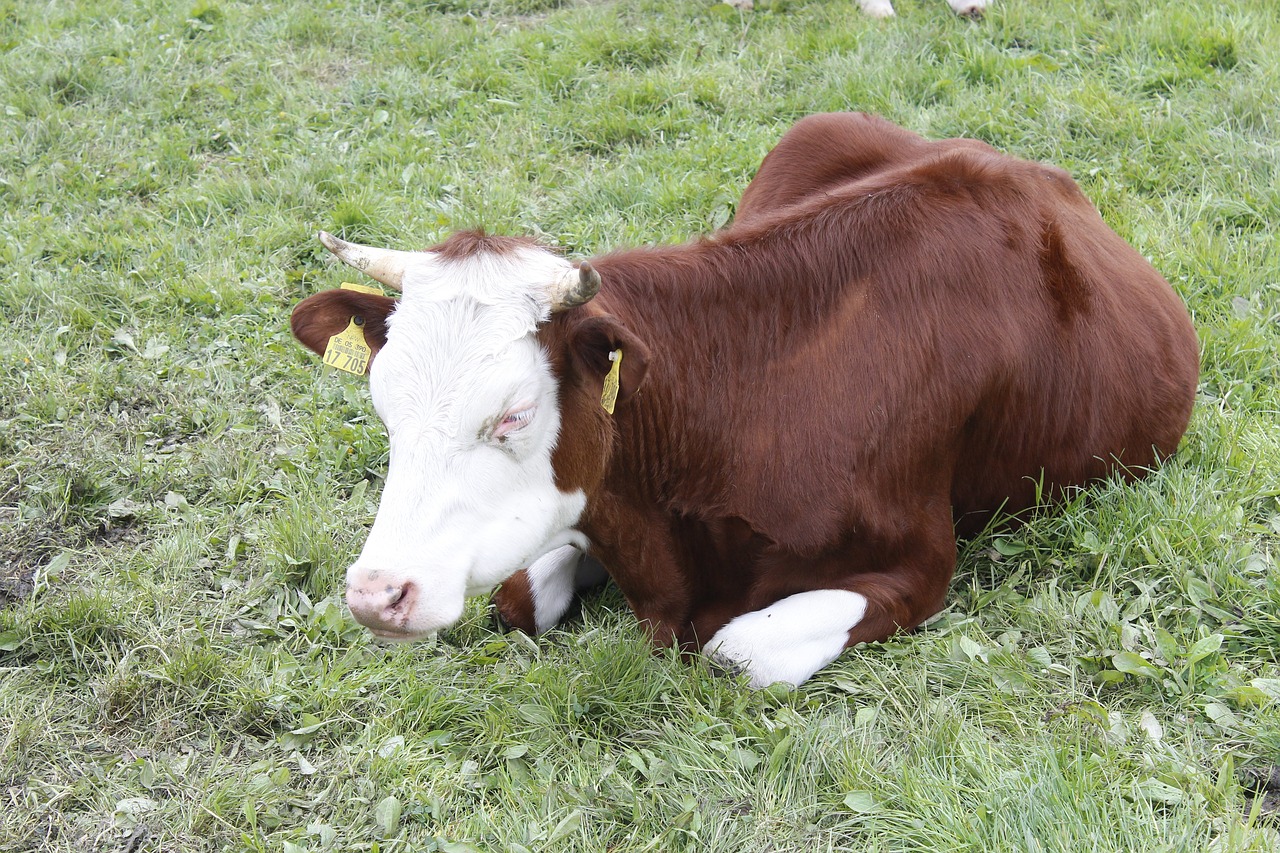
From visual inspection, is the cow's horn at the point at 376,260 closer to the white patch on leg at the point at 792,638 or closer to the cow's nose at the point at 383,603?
the cow's nose at the point at 383,603

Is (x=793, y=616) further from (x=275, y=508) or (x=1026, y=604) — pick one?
(x=275, y=508)

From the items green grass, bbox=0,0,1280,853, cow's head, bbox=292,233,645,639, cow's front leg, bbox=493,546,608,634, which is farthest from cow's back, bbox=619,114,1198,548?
cow's front leg, bbox=493,546,608,634

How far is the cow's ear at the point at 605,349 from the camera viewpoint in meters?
3.24

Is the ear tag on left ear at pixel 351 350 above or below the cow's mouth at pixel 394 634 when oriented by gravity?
above

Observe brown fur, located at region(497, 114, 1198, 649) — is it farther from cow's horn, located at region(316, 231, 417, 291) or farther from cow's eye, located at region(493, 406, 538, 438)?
cow's horn, located at region(316, 231, 417, 291)

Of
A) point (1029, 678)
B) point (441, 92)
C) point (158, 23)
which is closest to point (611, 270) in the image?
point (1029, 678)

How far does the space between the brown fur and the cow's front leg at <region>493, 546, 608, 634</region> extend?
3 cm

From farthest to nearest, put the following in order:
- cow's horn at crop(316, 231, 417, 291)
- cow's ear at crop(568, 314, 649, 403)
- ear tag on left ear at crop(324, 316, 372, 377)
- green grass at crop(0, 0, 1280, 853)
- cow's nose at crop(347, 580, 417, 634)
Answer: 1. ear tag on left ear at crop(324, 316, 372, 377)
2. cow's horn at crop(316, 231, 417, 291)
3. green grass at crop(0, 0, 1280, 853)
4. cow's ear at crop(568, 314, 649, 403)
5. cow's nose at crop(347, 580, 417, 634)

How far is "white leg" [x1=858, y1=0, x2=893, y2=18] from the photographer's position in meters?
7.99

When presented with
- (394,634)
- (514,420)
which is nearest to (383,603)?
(394,634)

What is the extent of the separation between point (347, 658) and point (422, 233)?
122 inches

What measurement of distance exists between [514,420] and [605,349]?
1.06ft

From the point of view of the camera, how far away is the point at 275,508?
482 centimetres

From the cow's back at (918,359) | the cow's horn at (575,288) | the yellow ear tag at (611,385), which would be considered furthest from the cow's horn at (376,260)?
the cow's back at (918,359)
